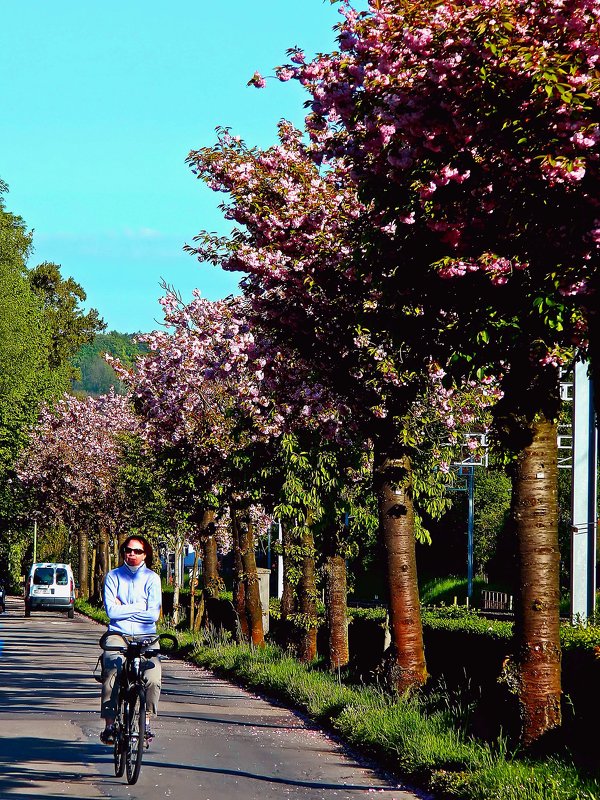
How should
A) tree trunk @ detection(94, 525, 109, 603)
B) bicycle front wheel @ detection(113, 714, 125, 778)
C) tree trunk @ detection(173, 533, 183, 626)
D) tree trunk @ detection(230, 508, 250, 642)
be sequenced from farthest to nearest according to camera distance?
tree trunk @ detection(94, 525, 109, 603) → tree trunk @ detection(173, 533, 183, 626) → tree trunk @ detection(230, 508, 250, 642) → bicycle front wheel @ detection(113, 714, 125, 778)

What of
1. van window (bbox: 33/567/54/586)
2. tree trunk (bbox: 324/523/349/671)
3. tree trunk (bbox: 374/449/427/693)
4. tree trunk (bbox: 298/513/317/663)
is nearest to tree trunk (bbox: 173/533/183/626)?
van window (bbox: 33/567/54/586)

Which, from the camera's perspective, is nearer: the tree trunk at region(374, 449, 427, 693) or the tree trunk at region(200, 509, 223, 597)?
the tree trunk at region(374, 449, 427, 693)

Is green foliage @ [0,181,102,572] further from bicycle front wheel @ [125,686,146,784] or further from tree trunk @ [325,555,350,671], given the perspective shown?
bicycle front wheel @ [125,686,146,784]

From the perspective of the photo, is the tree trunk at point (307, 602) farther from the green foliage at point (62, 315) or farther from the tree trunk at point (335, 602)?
the green foliage at point (62, 315)

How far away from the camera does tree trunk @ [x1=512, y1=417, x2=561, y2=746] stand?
10.8 meters

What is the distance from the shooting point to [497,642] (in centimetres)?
1568

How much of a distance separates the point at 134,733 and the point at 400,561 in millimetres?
6206

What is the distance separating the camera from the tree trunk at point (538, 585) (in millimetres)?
10820

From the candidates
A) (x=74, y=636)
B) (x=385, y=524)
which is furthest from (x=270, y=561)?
(x=385, y=524)

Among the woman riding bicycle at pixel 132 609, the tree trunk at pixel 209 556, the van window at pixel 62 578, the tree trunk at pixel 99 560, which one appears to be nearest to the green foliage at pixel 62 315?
the tree trunk at pixel 99 560

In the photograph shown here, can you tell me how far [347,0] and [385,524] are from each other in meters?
7.63

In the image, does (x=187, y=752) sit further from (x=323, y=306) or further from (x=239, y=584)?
(x=239, y=584)

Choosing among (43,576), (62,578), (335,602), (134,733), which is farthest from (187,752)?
(62,578)

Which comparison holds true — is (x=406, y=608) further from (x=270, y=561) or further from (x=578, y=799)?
(x=270, y=561)
